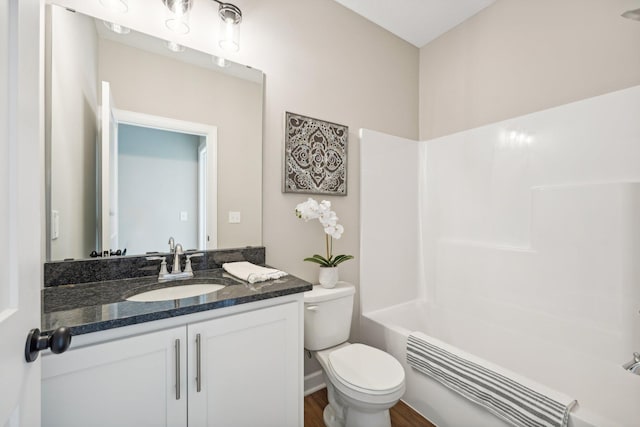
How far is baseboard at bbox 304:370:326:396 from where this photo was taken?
1.89m

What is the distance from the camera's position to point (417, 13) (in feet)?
7.04

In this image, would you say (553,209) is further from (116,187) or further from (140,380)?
(116,187)

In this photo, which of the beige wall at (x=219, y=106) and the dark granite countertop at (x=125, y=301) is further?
the beige wall at (x=219, y=106)

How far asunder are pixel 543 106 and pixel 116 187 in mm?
2538

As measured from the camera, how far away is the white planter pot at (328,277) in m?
1.79

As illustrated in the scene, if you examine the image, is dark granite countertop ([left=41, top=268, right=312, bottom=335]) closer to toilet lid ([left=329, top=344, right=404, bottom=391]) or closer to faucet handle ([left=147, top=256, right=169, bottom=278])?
faucet handle ([left=147, top=256, right=169, bottom=278])

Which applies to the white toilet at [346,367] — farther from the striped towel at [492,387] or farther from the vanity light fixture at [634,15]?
the vanity light fixture at [634,15]

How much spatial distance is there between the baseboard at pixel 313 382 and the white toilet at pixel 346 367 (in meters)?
0.24

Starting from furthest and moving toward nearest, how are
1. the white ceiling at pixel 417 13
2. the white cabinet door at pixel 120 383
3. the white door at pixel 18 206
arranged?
1. the white ceiling at pixel 417 13
2. the white cabinet door at pixel 120 383
3. the white door at pixel 18 206

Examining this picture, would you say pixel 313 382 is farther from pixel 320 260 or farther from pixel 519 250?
pixel 519 250

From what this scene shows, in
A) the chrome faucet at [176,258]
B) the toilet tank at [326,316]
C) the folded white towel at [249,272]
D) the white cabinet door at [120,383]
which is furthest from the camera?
the toilet tank at [326,316]

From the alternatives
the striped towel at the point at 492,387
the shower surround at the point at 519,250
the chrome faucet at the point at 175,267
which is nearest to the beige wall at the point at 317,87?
the shower surround at the point at 519,250

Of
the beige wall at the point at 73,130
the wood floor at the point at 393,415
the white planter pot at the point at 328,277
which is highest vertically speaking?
the beige wall at the point at 73,130

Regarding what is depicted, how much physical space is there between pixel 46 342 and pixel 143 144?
1.09 meters
